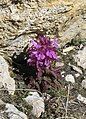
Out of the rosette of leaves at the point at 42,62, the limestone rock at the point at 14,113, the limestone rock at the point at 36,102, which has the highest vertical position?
the rosette of leaves at the point at 42,62

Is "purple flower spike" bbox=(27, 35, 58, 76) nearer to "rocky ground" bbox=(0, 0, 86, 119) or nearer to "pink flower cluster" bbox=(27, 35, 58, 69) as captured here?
"pink flower cluster" bbox=(27, 35, 58, 69)

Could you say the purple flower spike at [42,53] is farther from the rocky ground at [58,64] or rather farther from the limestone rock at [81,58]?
the limestone rock at [81,58]

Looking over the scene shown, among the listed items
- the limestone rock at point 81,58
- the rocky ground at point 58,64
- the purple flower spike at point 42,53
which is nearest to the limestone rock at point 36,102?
the rocky ground at point 58,64

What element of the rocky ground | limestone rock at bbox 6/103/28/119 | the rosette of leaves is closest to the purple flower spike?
the rosette of leaves

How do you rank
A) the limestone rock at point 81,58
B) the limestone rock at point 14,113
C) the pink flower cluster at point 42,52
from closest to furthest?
the limestone rock at point 14,113 < the pink flower cluster at point 42,52 < the limestone rock at point 81,58

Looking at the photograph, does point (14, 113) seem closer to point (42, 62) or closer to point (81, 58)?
point (42, 62)

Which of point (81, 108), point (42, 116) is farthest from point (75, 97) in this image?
point (42, 116)
